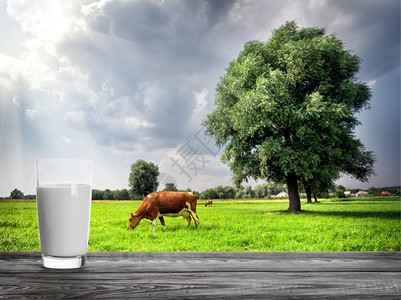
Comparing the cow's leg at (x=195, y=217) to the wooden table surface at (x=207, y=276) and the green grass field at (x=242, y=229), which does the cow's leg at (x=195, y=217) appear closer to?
the green grass field at (x=242, y=229)

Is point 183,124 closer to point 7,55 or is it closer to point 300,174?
point 300,174

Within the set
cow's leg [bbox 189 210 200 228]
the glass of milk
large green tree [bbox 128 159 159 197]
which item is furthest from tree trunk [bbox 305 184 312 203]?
the glass of milk

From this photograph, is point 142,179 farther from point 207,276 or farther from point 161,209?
point 207,276

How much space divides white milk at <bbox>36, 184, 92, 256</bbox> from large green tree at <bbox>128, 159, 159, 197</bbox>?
305 centimetres

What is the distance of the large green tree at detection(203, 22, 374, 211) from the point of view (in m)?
4.67

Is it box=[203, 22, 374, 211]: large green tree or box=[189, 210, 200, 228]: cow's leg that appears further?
box=[203, 22, 374, 211]: large green tree

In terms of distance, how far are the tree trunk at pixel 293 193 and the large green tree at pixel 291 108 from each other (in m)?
0.03

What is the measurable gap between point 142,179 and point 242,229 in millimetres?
1492

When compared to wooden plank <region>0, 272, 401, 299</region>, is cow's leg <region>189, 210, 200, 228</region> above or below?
below

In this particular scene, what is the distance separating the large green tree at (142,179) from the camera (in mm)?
4039

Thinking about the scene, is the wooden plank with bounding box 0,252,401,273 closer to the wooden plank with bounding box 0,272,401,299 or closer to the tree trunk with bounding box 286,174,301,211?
the wooden plank with bounding box 0,272,401,299

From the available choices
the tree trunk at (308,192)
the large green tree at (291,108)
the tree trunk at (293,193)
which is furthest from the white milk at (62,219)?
the tree trunk at (308,192)

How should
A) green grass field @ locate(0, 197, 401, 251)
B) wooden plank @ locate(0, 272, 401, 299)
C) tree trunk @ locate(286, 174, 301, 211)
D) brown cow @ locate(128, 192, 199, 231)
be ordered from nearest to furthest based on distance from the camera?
1. wooden plank @ locate(0, 272, 401, 299)
2. green grass field @ locate(0, 197, 401, 251)
3. brown cow @ locate(128, 192, 199, 231)
4. tree trunk @ locate(286, 174, 301, 211)

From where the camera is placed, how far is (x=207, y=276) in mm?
934
